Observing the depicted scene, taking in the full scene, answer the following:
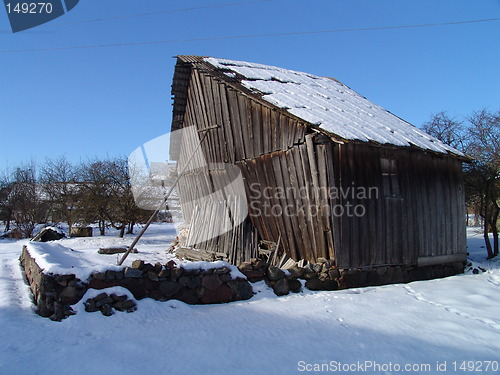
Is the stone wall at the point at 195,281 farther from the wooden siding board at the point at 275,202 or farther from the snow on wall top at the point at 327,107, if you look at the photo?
the snow on wall top at the point at 327,107

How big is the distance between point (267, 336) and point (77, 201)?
24.4m

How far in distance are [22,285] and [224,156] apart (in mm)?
6183

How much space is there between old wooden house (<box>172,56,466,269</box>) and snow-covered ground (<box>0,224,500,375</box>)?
166 centimetres

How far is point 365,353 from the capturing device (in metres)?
3.84

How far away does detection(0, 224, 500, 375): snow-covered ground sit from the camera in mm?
3611

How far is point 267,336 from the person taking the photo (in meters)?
4.38

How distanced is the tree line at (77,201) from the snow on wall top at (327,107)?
589 inches

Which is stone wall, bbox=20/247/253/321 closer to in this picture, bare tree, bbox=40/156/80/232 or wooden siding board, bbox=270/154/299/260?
wooden siding board, bbox=270/154/299/260

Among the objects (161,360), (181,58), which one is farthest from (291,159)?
(181,58)

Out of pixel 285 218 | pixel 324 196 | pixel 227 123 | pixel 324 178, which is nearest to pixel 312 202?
pixel 324 196

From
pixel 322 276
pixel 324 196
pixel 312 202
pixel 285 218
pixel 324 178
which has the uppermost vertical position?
pixel 324 178

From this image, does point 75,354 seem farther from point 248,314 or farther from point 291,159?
point 291,159

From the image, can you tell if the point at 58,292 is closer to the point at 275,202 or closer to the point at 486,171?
the point at 275,202

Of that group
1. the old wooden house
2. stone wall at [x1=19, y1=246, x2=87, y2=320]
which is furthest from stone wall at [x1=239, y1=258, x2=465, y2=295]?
stone wall at [x1=19, y1=246, x2=87, y2=320]
